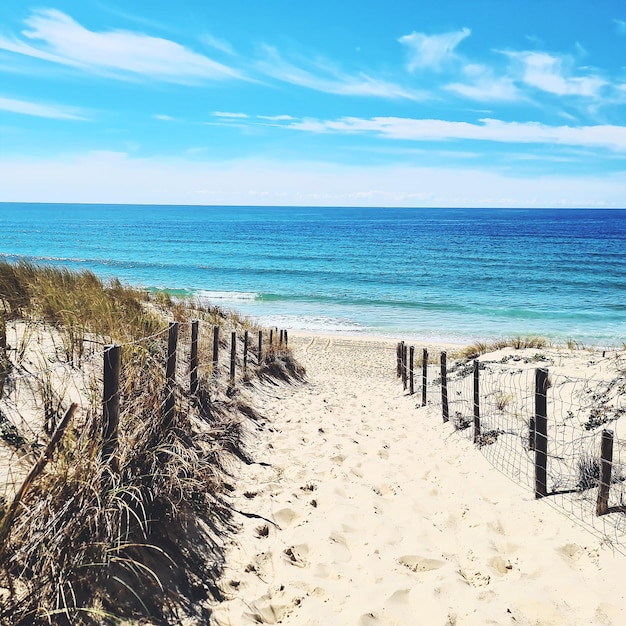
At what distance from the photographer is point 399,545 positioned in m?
4.43

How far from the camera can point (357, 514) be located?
4934 millimetres

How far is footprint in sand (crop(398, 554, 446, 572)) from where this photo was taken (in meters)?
4.11

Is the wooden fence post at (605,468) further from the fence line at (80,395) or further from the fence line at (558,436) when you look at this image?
the fence line at (80,395)

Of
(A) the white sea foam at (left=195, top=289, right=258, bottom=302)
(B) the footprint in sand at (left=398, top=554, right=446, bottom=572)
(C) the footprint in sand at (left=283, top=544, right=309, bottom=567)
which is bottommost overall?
(B) the footprint in sand at (left=398, top=554, right=446, bottom=572)

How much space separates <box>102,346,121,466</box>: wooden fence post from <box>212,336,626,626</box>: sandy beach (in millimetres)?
1280

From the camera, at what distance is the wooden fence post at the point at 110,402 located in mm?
3742

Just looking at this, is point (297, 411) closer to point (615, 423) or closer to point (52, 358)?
point (52, 358)

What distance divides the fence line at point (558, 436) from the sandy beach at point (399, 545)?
0.26 meters

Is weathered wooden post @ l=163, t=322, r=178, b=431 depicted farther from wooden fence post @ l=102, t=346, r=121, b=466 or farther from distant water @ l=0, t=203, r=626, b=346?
distant water @ l=0, t=203, r=626, b=346

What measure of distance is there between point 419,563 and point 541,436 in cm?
246

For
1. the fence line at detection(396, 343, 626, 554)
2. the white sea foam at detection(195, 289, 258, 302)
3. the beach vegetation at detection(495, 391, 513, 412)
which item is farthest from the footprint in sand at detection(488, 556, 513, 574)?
the white sea foam at detection(195, 289, 258, 302)

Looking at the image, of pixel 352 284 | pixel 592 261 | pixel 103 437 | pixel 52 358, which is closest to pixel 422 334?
pixel 352 284

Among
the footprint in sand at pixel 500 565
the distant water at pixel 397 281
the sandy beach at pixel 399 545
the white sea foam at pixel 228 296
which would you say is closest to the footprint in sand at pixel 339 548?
the sandy beach at pixel 399 545

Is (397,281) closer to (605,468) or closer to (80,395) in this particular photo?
(605,468)
